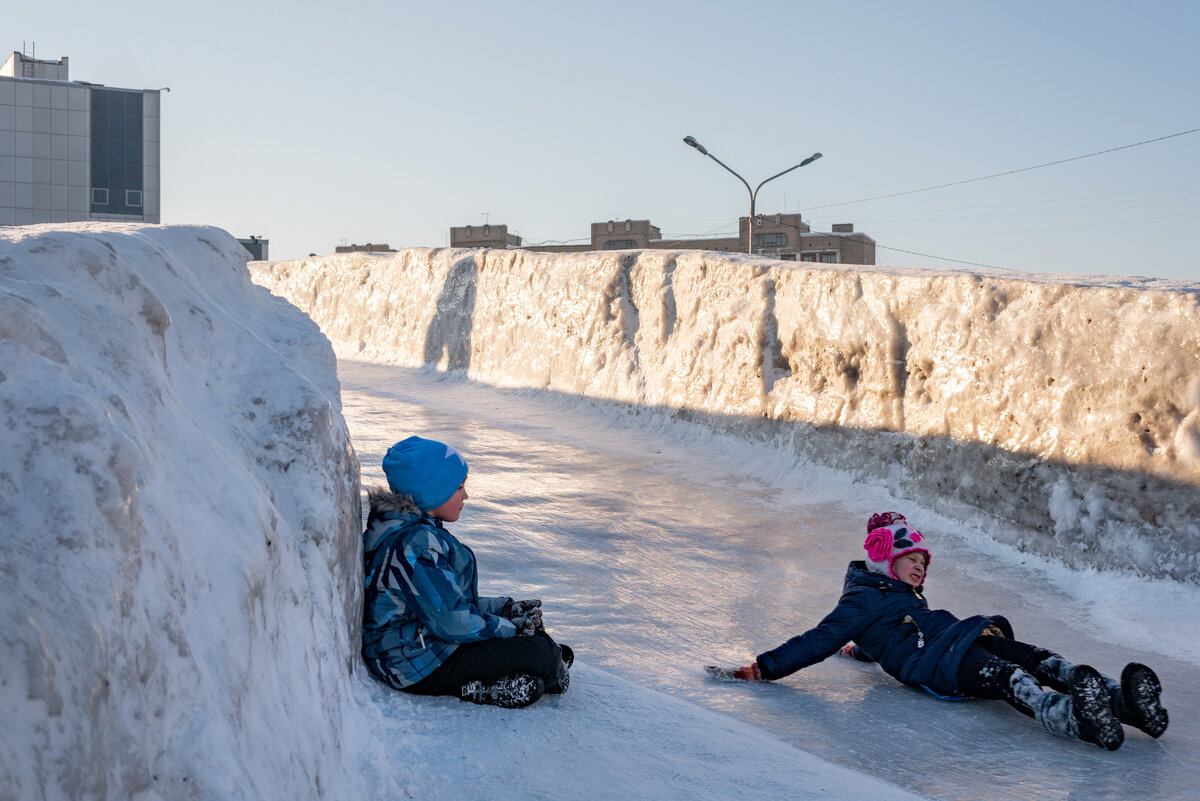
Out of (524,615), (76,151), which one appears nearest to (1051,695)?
(524,615)

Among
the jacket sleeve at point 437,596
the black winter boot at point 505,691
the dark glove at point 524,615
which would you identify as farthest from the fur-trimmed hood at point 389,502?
the black winter boot at point 505,691

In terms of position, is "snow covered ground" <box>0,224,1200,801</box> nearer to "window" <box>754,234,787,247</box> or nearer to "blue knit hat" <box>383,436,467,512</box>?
"blue knit hat" <box>383,436,467,512</box>

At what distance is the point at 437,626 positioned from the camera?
2881 mm

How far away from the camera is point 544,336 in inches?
508

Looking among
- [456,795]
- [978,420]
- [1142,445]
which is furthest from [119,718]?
[978,420]

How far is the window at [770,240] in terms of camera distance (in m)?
53.7

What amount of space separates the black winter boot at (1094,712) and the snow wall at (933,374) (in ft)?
8.33

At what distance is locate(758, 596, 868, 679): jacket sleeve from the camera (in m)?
3.94

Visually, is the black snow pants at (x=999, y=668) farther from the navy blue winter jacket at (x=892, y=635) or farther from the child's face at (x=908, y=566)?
the child's face at (x=908, y=566)

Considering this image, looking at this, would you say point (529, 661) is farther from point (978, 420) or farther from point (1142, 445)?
point (978, 420)

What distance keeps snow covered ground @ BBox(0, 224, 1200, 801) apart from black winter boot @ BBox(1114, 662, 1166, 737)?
0.12m

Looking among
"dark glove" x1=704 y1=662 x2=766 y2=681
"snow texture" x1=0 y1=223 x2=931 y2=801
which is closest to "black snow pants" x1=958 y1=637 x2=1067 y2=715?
"dark glove" x1=704 y1=662 x2=766 y2=681

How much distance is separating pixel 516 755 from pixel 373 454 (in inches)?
231

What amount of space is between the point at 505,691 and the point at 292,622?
0.86m
